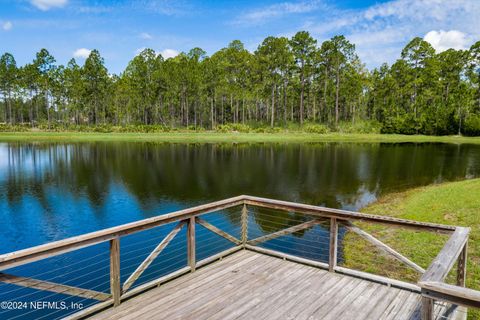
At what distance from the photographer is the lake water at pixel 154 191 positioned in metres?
11.2

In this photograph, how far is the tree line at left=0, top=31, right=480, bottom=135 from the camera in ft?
248

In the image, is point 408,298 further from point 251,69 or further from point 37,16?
point 251,69

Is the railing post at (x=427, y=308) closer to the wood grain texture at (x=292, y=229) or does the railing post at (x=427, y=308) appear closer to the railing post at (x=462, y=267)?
the railing post at (x=462, y=267)

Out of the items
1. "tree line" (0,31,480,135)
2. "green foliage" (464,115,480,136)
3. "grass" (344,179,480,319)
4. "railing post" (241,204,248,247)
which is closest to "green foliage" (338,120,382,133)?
"tree line" (0,31,480,135)

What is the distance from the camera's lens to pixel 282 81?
277 ft

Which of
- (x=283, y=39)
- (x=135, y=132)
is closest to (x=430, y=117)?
(x=283, y=39)

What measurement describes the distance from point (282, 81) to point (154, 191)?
227 ft

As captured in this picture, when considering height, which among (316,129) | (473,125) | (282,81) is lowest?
(316,129)

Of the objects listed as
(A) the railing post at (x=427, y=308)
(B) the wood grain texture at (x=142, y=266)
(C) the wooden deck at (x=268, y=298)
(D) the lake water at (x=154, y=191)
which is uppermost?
(A) the railing post at (x=427, y=308)

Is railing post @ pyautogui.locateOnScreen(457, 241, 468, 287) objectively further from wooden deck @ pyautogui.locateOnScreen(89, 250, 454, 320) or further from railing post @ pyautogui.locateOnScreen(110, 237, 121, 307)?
railing post @ pyautogui.locateOnScreen(110, 237, 121, 307)

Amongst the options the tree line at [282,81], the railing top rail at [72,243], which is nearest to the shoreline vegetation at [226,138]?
the tree line at [282,81]

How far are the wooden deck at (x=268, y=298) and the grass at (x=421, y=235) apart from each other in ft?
8.17

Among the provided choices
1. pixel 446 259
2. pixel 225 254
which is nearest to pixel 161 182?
pixel 225 254

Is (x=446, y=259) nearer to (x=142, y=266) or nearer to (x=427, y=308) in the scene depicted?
(x=427, y=308)
